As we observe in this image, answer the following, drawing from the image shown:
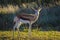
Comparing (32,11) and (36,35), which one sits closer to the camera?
(36,35)

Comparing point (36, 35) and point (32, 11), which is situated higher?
point (32, 11)

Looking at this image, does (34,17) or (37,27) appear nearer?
(34,17)

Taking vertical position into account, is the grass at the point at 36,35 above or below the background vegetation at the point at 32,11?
below

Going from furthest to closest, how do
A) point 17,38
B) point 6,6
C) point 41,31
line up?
point 6,6
point 41,31
point 17,38

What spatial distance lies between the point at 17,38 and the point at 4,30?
1.03 metres

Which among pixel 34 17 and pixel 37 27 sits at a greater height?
pixel 34 17

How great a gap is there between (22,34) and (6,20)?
1271mm

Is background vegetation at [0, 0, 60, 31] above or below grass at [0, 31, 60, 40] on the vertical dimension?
above

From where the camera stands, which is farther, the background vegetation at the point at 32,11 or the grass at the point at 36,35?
the background vegetation at the point at 32,11

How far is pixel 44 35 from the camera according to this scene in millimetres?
6379

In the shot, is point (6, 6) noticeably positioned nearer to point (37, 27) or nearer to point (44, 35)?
point (37, 27)

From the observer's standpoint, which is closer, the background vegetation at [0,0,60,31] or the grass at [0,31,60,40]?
the grass at [0,31,60,40]

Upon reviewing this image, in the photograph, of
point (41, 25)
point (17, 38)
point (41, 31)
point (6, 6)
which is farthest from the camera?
point (6, 6)

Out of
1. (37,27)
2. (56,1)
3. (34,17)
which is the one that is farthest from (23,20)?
(56,1)
